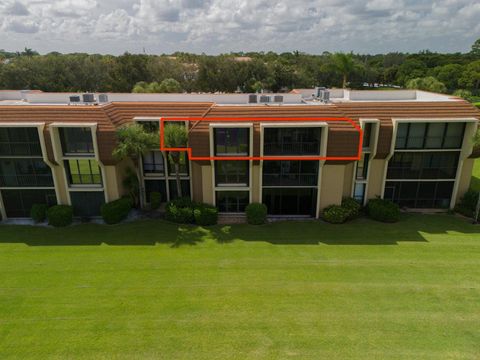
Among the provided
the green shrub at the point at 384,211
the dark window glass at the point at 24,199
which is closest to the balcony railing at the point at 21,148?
the dark window glass at the point at 24,199

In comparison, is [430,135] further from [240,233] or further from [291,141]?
[240,233]

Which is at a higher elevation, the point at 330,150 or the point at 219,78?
the point at 219,78

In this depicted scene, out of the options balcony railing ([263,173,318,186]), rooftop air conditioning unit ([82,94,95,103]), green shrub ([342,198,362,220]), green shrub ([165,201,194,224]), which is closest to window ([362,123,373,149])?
green shrub ([342,198,362,220])

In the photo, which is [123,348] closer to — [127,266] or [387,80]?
[127,266]

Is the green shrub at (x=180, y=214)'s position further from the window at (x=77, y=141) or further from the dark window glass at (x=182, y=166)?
the window at (x=77, y=141)

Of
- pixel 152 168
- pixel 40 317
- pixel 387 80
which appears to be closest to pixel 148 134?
pixel 152 168

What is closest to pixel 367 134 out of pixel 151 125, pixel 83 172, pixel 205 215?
pixel 205 215
